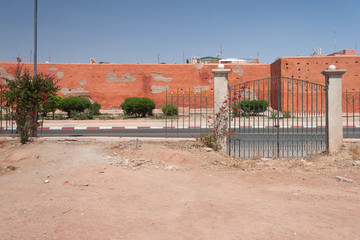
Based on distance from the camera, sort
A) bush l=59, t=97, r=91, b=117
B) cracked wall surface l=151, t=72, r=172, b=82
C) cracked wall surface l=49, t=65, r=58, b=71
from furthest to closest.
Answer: cracked wall surface l=151, t=72, r=172, b=82 < cracked wall surface l=49, t=65, r=58, b=71 < bush l=59, t=97, r=91, b=117

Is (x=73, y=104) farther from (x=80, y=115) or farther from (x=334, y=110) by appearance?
(x=334, y=110)

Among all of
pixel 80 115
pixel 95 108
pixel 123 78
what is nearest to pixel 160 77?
pixel 123 78

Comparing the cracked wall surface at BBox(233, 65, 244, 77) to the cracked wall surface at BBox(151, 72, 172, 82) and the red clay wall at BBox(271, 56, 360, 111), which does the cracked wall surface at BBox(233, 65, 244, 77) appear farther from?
the cracked wall surface at BBox(151, 72, 172, 82)

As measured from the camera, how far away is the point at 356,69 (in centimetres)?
2150

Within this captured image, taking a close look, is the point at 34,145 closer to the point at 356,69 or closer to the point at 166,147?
the point at 166,147

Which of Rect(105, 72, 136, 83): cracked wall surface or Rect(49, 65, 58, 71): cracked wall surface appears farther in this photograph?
Rect(105, 72, 136, 83): cracked wall surface

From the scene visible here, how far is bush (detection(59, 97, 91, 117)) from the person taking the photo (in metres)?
20.3

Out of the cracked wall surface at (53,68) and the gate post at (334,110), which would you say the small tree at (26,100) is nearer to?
the gate post at (334,110)

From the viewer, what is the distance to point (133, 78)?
23781 mm

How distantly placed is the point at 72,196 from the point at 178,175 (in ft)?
7.24

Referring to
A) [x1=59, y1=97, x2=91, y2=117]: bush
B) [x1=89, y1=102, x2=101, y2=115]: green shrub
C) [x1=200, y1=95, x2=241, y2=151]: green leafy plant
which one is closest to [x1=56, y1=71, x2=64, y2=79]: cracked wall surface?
[x1=89, y1=102, x2=101, y2=115]: green shrub

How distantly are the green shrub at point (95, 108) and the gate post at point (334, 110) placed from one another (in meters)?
15.8

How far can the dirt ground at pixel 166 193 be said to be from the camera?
3.94 metres

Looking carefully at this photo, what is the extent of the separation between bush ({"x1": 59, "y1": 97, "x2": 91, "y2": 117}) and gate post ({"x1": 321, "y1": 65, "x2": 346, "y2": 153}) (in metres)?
15.8
